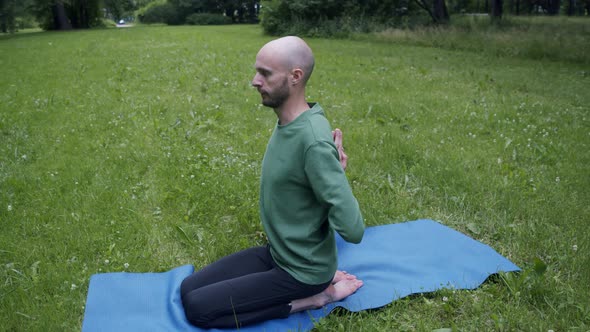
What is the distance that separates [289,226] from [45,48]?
18.6m

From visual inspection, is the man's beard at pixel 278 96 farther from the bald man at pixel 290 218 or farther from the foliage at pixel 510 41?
the foliage at pixel 510 41

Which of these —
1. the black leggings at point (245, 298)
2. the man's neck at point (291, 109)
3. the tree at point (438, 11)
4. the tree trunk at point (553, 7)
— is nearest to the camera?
the man's neck at point (291, 109)

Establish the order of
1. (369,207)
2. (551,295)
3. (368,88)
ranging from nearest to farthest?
(551,295) → (369,207) → (368,88)

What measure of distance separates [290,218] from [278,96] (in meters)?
0.74

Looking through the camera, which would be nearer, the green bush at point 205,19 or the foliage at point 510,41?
the foliage at point 510,41

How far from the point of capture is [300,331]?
9.94ft

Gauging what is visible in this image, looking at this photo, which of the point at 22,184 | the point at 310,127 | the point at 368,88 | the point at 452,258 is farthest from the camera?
the point at 368,88

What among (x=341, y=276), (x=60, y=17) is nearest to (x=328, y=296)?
(x=341, y=276)

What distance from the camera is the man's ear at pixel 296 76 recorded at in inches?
105

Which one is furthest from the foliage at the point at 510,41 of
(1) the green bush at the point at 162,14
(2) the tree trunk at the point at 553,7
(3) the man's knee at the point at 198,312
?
(2) the tree trunk at the point at 553,7

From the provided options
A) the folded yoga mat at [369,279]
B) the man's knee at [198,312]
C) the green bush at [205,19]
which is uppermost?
the green bush at [205,19]

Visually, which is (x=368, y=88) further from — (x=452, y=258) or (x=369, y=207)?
(x=452, y=258)

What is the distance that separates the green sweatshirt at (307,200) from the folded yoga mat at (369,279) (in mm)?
437

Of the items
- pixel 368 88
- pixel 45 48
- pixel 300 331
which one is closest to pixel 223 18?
pixel 45 48
